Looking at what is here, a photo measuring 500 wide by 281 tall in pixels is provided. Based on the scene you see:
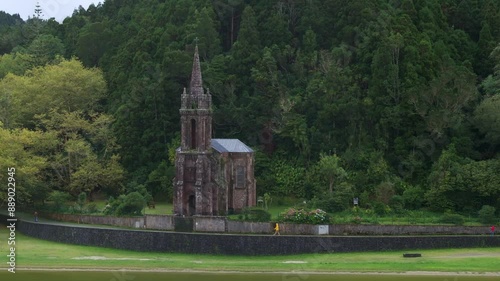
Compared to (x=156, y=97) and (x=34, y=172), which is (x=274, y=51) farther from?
(x=34, y=172)

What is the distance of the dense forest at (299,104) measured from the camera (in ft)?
287

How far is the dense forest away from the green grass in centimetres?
1296

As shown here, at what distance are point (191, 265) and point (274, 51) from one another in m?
41.7

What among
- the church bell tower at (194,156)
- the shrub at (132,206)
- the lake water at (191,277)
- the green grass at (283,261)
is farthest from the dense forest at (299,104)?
the lake water at (191,277)

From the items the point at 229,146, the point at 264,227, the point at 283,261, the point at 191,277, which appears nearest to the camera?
the point at 191,277

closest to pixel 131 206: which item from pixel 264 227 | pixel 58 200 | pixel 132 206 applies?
pixel 132 206

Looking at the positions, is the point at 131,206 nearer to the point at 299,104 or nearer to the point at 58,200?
the point at 58,200

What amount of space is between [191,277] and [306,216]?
13332 mm

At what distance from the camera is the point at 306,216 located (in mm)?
72250

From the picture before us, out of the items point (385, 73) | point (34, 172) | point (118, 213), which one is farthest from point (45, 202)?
point (385, 73)

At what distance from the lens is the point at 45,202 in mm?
91188

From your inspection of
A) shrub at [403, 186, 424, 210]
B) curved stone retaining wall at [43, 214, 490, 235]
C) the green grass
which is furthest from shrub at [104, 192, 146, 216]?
shrub at [403, 186, 424, 210]

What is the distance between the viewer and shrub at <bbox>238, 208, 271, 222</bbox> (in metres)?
73.5

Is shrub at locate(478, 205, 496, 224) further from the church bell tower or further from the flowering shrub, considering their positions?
the church bell tower
